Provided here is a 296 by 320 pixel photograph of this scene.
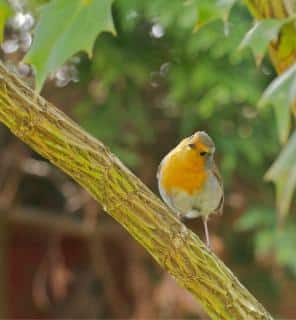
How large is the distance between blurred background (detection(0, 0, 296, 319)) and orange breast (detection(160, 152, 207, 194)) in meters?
0.64

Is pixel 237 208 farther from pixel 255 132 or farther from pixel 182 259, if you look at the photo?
pixel 182 259

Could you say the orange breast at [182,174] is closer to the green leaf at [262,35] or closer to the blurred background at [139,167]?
the green leaf at [262,35]

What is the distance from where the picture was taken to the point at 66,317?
408cm

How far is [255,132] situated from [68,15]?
2134mm

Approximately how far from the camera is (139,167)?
3238mm

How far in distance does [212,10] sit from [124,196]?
24cm

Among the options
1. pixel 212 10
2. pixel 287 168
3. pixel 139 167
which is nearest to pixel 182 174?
pixel 212 10

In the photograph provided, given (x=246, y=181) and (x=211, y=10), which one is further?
Answer: (x=246, y=181)

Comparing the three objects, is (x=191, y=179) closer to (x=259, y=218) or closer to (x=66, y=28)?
(x=66, y=28)

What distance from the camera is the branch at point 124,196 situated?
916 mm

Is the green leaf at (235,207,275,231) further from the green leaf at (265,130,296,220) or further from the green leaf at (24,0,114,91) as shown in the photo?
the green leaf at (265,130,296,220)

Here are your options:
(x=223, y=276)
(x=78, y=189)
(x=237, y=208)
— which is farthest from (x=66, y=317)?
(x=223, y=276)

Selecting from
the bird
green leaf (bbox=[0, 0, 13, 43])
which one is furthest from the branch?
the bird

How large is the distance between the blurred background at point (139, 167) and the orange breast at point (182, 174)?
64 cm
